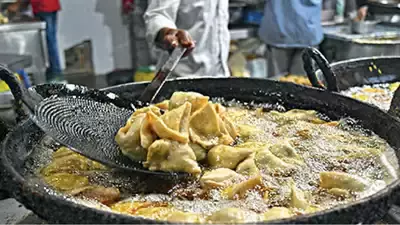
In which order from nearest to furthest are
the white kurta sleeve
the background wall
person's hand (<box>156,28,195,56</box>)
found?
person's hand (<box>156,28,195,56</box>) < the white kurta sleeve < the background wall

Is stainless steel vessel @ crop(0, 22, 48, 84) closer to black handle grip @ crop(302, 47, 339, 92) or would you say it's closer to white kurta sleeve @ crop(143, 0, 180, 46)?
white kurta sleeve @ crop(143, 0, 180, 46)

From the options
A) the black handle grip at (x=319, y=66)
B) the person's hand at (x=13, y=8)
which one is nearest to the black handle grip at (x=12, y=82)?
the black handle grip at (x=319, y=66)

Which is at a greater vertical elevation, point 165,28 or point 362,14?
point 165,28

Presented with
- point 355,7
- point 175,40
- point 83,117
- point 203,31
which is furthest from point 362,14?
point 83,117

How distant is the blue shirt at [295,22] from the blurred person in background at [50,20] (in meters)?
2.69

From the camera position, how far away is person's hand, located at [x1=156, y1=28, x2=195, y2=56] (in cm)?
185

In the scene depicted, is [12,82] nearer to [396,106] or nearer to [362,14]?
[396,106]

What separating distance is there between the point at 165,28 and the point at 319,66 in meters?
0.76

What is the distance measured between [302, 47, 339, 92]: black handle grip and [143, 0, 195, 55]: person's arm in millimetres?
487

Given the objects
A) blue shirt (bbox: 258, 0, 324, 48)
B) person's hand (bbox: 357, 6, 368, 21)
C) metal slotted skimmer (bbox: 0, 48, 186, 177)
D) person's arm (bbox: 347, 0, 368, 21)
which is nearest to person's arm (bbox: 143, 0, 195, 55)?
metal slotted skimmer (bbox: 0, 48, 186, 177)

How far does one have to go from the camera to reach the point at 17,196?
929mm

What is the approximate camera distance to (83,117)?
1.29m

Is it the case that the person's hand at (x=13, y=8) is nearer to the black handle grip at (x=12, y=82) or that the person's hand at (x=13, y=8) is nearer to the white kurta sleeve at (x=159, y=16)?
the white kurta sleeve at (x=159, y=16)

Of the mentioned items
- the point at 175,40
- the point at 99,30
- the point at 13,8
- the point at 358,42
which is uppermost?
the point at 175,40
